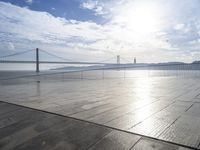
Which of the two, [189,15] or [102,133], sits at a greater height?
[189,15]

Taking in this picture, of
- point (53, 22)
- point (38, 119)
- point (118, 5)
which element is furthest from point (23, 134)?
point (53, 22)

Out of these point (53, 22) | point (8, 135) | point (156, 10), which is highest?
point (53, 22)

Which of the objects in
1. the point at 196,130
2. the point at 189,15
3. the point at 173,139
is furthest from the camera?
the point at 189,15

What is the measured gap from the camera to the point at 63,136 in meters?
1.29

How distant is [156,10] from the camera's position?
5.34m

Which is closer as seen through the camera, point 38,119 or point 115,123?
point 115,123

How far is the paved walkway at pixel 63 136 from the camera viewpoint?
3.65 feet

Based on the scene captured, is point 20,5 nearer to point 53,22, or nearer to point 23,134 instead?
point 53,22

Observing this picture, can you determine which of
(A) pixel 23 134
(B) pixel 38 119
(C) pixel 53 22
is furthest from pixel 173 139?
(C) pixel 53 22

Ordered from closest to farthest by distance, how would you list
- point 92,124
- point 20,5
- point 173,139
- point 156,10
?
point 173,139
point 92,124
point 156,10
point 20,5

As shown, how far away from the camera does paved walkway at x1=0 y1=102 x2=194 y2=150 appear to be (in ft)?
3.65

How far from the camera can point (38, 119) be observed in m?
1.71

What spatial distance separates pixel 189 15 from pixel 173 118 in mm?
5797

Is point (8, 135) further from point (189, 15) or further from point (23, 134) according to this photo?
point (189, 15)
